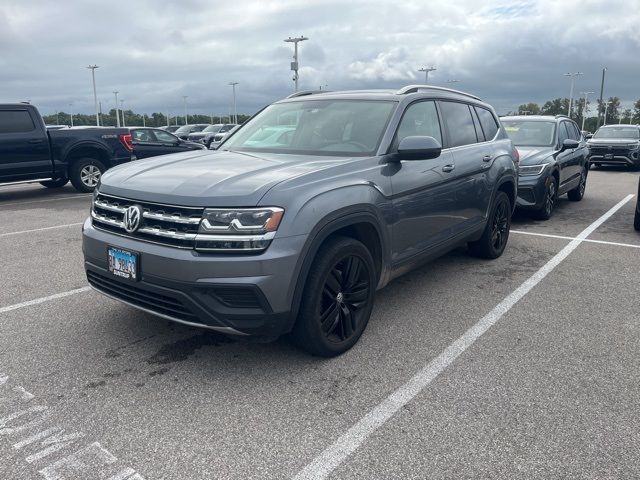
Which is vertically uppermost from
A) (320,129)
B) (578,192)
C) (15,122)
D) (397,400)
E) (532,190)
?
(15,122)

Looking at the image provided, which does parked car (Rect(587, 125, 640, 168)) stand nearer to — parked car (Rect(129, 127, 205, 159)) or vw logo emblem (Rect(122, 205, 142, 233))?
parked car (Rect(129, 127, 205, 159))

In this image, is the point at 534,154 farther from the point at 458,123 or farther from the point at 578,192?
the point at 458,123

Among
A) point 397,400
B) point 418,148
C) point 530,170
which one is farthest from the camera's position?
point 530,170

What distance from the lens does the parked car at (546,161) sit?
8211mm

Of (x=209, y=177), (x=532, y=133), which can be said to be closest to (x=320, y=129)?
(x=209, y=177)

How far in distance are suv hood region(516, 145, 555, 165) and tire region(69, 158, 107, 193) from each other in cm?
859

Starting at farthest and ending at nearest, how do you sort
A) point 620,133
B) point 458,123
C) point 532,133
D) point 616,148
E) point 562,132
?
point 620,133 → point 616,148 → point 562,132 → point 532,133 → point 458,123

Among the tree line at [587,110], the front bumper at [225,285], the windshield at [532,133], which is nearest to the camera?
the front bumper at [225,285]

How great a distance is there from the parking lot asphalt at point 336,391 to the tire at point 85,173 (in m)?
7.20

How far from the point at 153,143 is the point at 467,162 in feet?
38.6

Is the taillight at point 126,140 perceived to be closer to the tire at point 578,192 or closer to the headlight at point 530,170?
the headlight at point 530,170

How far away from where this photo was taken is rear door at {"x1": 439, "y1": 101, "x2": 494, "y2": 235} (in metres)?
4.91

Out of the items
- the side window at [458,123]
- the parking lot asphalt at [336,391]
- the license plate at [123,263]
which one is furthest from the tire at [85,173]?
the license plate at [123,263]

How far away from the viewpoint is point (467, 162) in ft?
16.6
